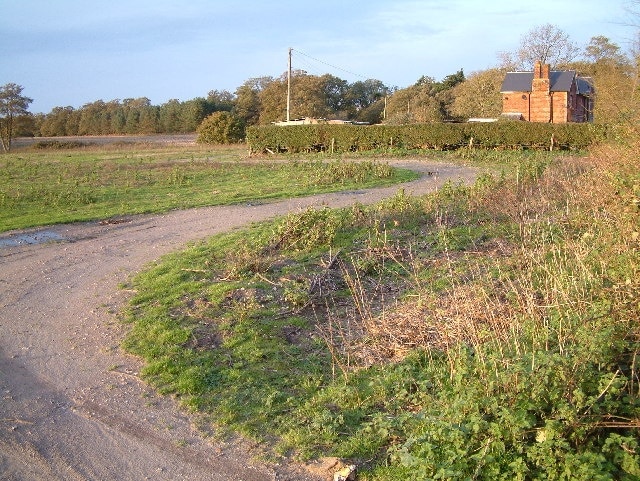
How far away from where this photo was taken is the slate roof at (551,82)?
46781 millimetres

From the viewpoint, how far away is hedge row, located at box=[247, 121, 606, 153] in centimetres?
3225

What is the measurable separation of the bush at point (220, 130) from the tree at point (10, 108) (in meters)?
16.3

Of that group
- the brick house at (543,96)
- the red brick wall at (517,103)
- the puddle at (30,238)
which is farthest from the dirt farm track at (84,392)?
the red brick wall at (517,103)

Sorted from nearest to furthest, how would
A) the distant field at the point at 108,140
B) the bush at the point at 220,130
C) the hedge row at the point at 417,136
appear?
the hedge row at the point at 417,136
the bush at the point at 220,130
the distant field at the point at 108,140

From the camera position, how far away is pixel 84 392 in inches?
228

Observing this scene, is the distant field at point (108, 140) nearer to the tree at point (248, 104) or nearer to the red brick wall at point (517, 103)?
the tree at point (248, 104)

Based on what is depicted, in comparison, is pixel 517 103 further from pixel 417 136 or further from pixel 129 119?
pixel 129 119

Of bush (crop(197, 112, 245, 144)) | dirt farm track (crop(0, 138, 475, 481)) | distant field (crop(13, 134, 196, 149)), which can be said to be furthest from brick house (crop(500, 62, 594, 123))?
dirt farm track (crop(0, 138, 475, 481))

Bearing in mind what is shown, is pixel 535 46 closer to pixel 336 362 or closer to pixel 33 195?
pixel 33 195

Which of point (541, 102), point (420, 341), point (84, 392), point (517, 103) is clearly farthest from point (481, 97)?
point (84, 392)

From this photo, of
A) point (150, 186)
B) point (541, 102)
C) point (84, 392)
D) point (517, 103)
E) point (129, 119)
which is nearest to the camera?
point (84, 392)

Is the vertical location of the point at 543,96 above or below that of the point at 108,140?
above

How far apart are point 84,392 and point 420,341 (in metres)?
3.03

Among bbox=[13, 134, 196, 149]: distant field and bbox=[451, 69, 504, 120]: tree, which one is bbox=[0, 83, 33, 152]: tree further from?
bbox=[451, 69, 504, 120]: tree
